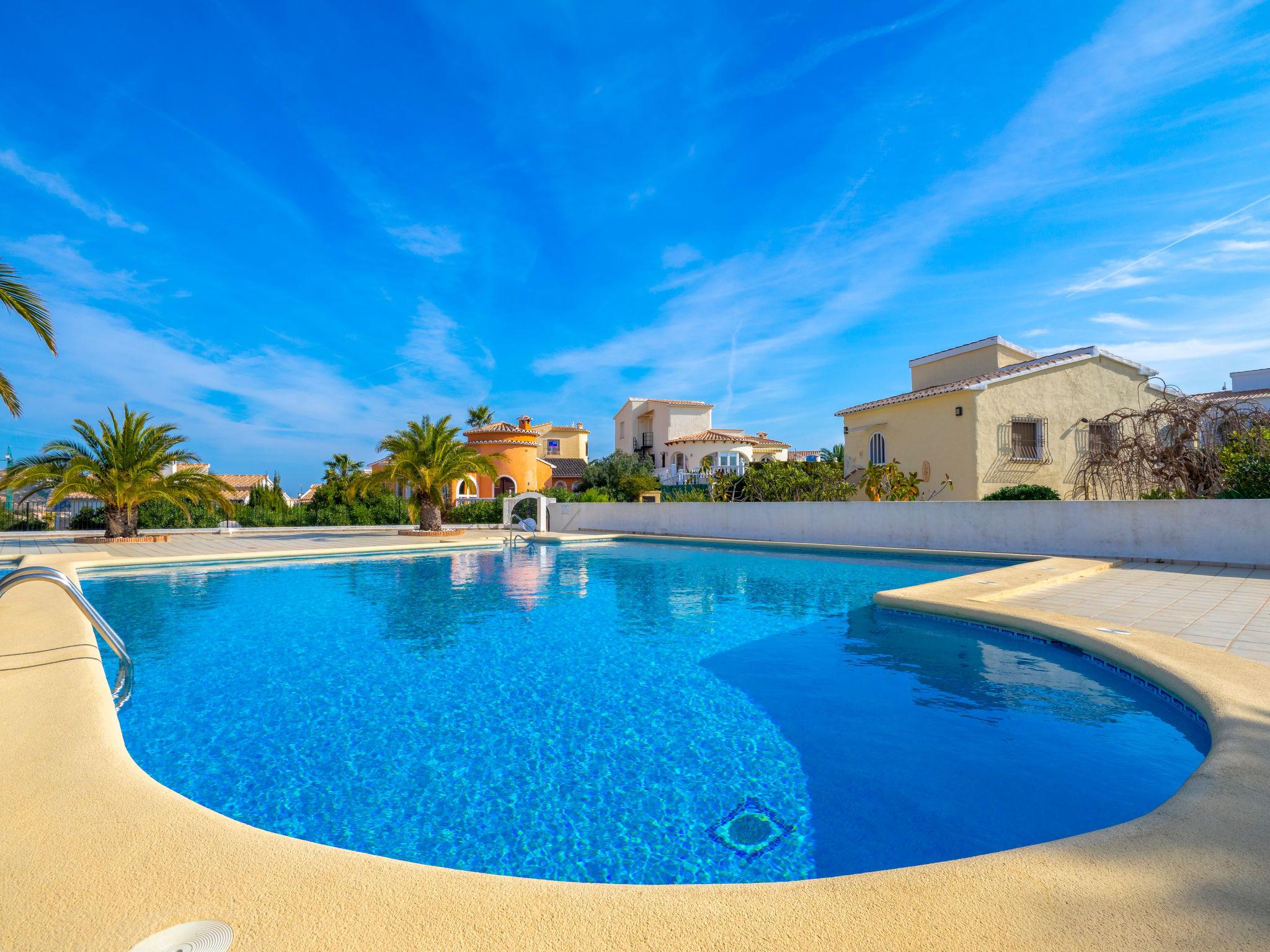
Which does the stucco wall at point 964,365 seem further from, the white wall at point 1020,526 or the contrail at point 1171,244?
the white wall at point 1020,526

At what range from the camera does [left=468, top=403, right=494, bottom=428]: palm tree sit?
186ft

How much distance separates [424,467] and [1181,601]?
67.1 feet

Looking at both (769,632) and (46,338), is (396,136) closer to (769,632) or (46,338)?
(46,338)

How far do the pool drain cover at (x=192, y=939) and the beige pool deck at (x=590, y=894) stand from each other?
35 mm

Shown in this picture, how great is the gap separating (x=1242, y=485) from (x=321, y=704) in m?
16.1

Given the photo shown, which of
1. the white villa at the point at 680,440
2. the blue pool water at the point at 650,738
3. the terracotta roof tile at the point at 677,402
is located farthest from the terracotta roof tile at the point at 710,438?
the blue pool water at the point at 650,738

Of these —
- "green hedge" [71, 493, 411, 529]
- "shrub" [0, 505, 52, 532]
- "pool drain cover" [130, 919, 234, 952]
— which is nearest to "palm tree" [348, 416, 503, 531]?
"green hedge" [71, 493, 411, 529]

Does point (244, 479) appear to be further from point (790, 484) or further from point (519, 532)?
point (790, 484)

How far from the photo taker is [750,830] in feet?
10.9

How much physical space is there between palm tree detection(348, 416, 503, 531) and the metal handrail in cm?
1682

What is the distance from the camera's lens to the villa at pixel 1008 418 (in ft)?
61.7

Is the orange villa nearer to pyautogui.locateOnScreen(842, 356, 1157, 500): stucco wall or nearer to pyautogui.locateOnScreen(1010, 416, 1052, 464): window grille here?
pyautogui.locateOnScreen(842, 356, 1157, 500): stucco wall

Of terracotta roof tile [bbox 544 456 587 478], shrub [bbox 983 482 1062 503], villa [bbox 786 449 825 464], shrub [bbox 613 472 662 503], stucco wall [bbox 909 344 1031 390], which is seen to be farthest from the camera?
villa [bbox 786 449 825 464]

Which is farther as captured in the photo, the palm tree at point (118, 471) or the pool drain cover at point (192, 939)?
the palm tree at point (118, 471)
